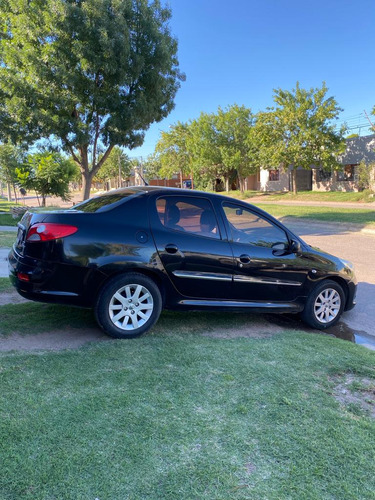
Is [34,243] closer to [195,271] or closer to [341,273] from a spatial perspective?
[195,271]

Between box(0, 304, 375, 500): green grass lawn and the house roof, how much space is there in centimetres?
3509

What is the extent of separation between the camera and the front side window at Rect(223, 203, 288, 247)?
466cm

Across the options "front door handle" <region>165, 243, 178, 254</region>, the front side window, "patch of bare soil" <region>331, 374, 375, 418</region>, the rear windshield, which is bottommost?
"patch of bare soil" <region>331, 374, 375, 418</region>

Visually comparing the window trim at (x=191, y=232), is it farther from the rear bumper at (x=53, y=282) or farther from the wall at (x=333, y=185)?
the wall at (x=333, y=185)

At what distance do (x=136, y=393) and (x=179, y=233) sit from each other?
1908 mm

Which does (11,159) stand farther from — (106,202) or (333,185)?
(333,185)

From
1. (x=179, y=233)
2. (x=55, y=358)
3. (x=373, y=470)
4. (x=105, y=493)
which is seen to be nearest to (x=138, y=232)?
(x=179, y=233)

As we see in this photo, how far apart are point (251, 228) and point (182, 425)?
2.83 meters

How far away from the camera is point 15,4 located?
11.5 m

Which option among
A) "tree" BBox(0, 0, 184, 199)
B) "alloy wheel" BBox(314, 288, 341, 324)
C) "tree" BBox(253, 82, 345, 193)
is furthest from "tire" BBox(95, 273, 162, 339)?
"tree" BBox(253, 82, 345, 193)

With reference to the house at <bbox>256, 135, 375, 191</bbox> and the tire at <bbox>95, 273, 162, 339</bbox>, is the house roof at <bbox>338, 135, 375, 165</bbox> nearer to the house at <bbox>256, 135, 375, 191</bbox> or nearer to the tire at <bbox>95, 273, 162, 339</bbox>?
the house at <bbox>256, 135, 375, 191</bbox>

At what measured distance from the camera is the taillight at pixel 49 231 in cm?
381

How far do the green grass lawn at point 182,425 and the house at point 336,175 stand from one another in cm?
3201

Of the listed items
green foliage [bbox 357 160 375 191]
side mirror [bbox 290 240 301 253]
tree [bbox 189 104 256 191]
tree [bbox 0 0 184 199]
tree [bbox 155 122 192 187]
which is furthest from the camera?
tree [bbox 155 122 192 187]
